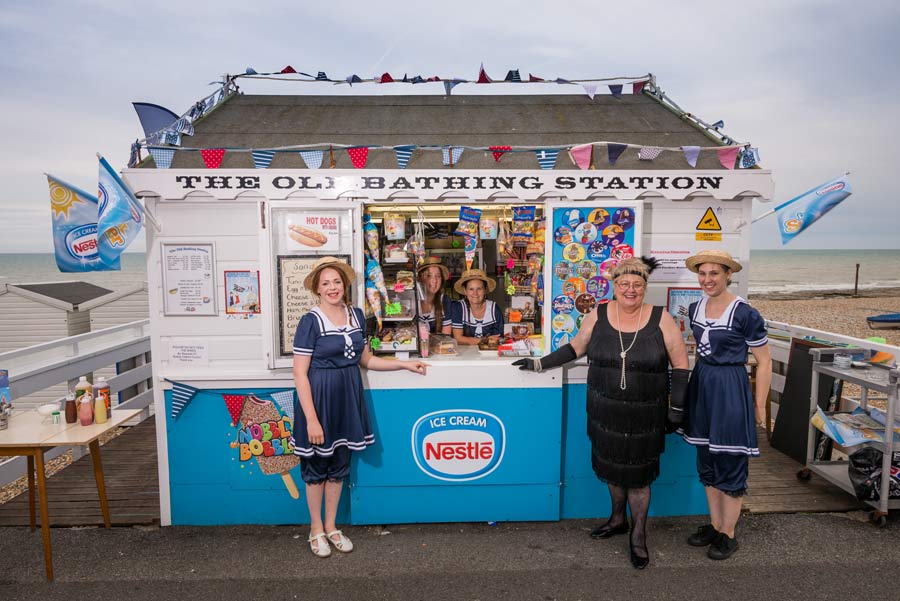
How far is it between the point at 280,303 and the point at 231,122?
2030 millimetres

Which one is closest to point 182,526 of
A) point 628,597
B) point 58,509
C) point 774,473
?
point 58,509

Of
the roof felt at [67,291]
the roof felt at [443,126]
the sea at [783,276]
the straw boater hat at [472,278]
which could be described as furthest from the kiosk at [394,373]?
the sea at [783,276]

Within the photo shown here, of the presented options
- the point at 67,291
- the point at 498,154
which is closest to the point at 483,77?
the point at 498,154

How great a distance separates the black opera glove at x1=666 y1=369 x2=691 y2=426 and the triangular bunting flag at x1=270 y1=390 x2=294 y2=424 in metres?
2.45

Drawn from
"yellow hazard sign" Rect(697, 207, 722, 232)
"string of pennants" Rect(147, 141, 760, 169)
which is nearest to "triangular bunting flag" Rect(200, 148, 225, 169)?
"string of pennants" Rect(147, 141, 760, 169)

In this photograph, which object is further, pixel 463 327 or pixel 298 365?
pixel 463 327

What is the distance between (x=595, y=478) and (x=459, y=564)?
1148 mm

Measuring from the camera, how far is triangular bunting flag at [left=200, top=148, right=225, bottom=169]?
3582mm

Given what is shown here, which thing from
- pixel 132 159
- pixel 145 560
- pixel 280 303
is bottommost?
pixel 145 560

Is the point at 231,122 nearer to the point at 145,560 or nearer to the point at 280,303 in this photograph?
the point at 280,303

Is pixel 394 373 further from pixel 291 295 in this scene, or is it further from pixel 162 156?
pixel 162 156

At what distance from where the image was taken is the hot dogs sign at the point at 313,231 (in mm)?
3584

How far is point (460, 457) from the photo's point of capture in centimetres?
368

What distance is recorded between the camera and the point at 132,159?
12.4ft
